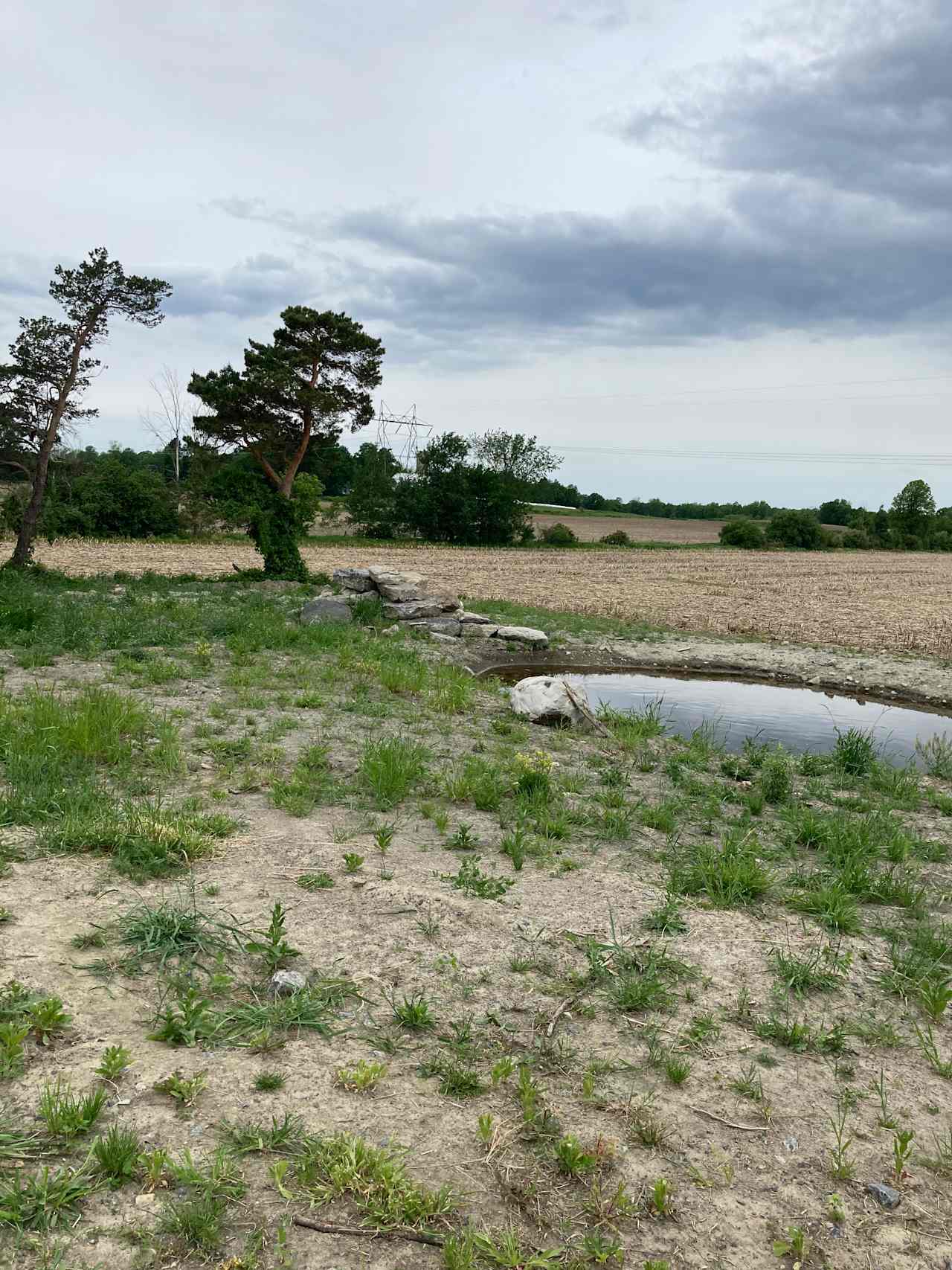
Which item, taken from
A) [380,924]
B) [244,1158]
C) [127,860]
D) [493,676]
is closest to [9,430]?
[493,676]

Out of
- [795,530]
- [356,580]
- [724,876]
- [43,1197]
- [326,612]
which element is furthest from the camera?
[795,530]

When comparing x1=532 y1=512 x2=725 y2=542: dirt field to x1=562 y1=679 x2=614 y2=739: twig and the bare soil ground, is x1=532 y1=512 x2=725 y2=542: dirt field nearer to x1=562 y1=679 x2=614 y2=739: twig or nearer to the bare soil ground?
x1=562 y1=679 x2=614 y2=739: twig

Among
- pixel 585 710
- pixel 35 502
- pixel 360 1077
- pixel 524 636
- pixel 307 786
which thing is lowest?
pixel 360 1077

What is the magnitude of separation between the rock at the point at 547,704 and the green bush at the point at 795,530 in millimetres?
63503

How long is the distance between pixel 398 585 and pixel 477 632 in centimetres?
276

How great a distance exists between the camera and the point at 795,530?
70062mm

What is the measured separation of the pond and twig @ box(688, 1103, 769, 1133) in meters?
6.86

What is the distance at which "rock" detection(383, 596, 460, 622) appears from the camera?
1778 cm

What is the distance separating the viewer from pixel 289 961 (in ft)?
14.4

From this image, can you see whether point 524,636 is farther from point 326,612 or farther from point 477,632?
point 326,612

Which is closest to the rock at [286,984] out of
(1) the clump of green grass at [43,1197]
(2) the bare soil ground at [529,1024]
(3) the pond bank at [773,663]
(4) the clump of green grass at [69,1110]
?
(2) the bare soil ground at [529,1024]

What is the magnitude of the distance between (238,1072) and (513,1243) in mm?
1366

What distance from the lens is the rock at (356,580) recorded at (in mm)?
19375

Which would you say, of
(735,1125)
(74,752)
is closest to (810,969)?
(735,1125)
